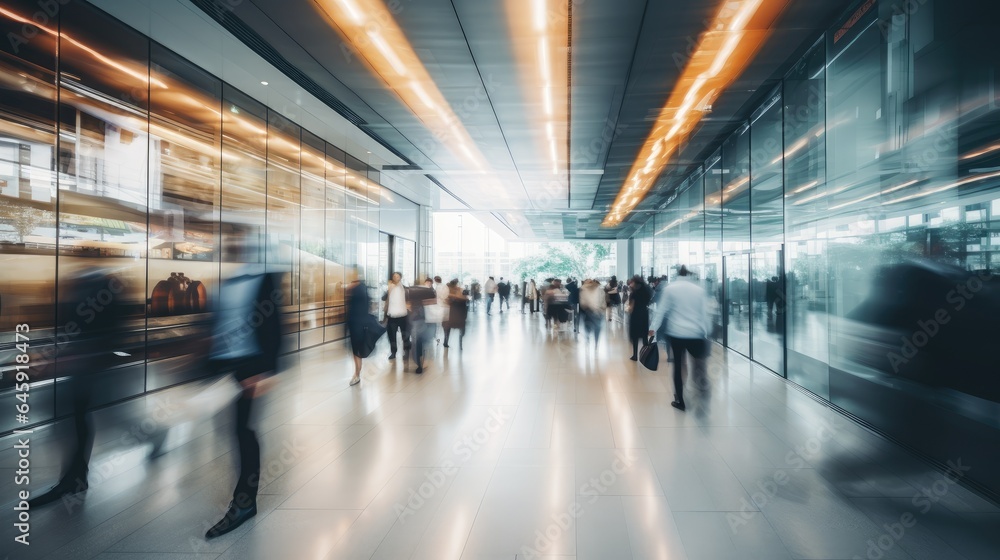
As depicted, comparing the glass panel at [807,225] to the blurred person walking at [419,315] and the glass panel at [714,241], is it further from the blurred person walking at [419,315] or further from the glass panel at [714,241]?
the blurred person walking at [419,315]

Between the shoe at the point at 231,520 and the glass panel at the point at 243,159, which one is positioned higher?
the glass panel at the point at 243,159

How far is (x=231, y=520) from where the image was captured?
10.9ft

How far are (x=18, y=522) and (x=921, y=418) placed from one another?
7.73 metres

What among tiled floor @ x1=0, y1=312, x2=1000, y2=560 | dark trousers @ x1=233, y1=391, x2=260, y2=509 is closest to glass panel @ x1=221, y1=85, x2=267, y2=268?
tiled floor @ x1=0, y1=312, x2=1000, y2=560

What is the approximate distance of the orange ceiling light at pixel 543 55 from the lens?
5994 millimetres

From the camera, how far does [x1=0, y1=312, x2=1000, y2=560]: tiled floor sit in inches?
123

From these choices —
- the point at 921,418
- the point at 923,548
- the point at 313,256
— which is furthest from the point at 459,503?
the point at 313,256

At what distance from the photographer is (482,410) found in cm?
A: 632

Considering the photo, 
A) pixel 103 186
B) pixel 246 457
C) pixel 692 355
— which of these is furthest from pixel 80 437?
pixel 692 355

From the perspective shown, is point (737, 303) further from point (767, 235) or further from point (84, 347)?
point (84, 347)

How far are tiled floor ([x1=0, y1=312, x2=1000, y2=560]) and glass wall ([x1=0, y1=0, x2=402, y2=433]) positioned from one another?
114 centimetres

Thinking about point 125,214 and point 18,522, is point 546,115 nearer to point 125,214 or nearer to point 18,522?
point 125,214

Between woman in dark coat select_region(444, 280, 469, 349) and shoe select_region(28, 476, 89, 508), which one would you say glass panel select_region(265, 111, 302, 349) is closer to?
woman in dark coat select_region(444, 280, 469, 349)

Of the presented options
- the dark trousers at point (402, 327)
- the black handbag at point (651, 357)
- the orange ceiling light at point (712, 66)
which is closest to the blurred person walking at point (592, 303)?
the orange ceiling light at point (712, 66)
